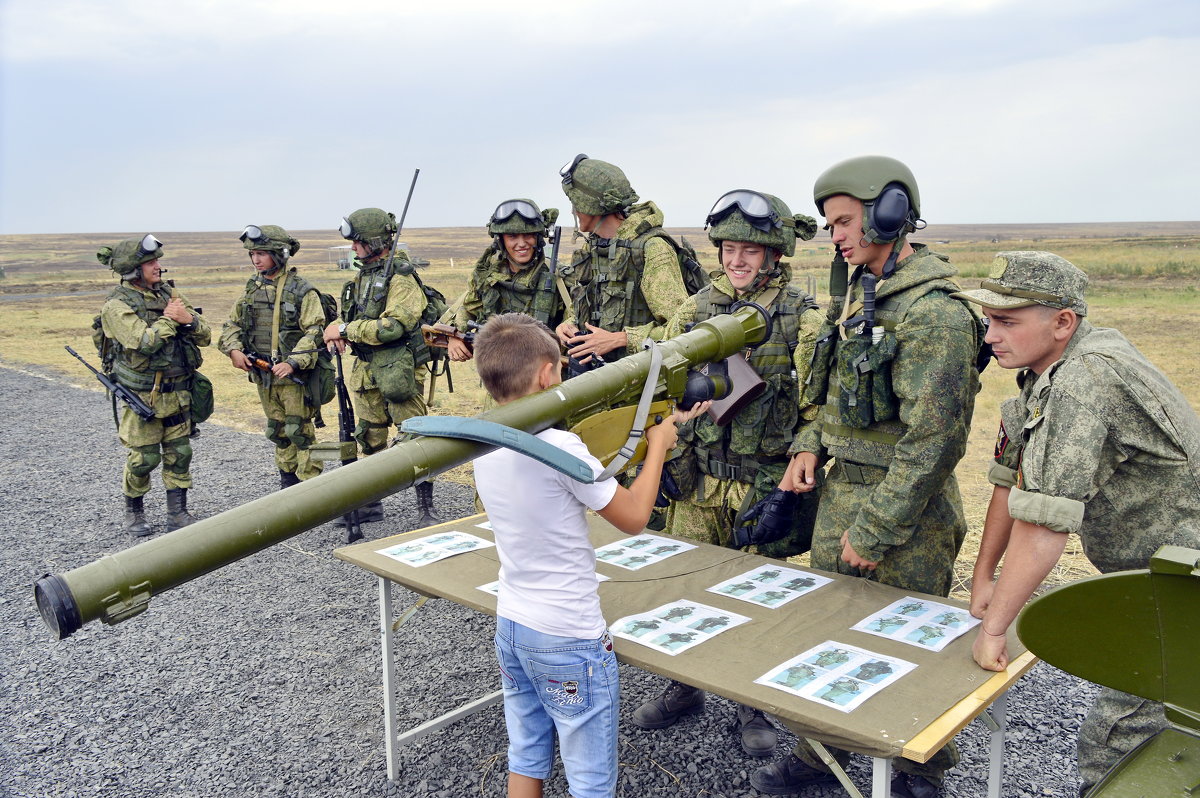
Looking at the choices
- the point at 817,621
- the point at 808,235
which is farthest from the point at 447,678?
the point at 808,235

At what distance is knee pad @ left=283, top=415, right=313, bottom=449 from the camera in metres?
8.59

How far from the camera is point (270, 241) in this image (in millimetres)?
8312

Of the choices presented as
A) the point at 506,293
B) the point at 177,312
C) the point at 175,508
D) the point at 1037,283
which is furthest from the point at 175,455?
the point at 1037,283

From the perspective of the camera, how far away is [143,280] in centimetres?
829

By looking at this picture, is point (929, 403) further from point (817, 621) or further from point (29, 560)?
point (29, 560)

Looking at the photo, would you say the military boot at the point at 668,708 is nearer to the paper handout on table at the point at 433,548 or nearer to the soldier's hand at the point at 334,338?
the paper handout on table at the point at 433,548

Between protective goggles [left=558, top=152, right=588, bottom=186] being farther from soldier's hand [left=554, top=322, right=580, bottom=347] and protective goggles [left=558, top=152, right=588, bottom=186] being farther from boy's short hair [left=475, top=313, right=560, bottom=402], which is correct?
boy's short hair [left=475, top=313, right=560, bottom=402]

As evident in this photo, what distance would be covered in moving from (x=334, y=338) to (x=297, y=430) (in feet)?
3.85

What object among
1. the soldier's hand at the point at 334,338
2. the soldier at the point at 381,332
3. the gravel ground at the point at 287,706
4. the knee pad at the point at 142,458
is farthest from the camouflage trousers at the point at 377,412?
the knee pad at the point at 142,458

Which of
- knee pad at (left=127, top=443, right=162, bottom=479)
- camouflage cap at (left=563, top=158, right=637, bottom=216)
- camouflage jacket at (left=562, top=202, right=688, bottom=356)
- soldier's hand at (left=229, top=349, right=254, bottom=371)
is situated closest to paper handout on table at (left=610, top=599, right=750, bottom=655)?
camouflage jacket at (left=562, top=202, right=688, bottom=356)

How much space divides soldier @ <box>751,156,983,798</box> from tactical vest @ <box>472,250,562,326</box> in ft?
11.0

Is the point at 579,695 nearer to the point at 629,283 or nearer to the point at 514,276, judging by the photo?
the point at 629,283

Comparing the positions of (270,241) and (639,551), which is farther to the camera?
A: (270,241)

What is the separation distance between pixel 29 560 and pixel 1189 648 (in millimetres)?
8694
